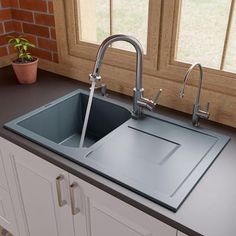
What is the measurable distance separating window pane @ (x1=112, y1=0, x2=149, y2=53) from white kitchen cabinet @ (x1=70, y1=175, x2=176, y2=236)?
29.2 inches

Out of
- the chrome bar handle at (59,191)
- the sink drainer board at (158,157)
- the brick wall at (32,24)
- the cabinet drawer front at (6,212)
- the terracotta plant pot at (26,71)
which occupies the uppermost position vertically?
the brick wall at (32,24)

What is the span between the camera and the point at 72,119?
1621 millimetres

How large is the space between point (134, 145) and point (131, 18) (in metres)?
0.64

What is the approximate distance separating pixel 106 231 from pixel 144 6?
3.22 feet

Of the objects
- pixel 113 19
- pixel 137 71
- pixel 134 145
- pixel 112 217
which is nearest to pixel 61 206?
pixel 112 217

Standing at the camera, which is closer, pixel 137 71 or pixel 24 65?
pixel 137 71

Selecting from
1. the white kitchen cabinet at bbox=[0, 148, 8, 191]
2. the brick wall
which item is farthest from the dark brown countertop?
the brick wall

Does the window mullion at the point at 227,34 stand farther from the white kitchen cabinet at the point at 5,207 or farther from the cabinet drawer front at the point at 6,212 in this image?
the cabinet drawer front at the point at 6,212

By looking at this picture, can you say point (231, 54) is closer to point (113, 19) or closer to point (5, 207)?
point (113, 19)

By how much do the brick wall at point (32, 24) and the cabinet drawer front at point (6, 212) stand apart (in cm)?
82

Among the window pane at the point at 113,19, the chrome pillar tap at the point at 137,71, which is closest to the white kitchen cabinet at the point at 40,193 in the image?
the chrome pillar tap at the point at 137,71

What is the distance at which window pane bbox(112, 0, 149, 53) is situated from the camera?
1.43m

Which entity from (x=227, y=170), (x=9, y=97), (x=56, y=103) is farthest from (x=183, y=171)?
(x=9, y=97)

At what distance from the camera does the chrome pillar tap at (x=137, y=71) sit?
1217 mm
